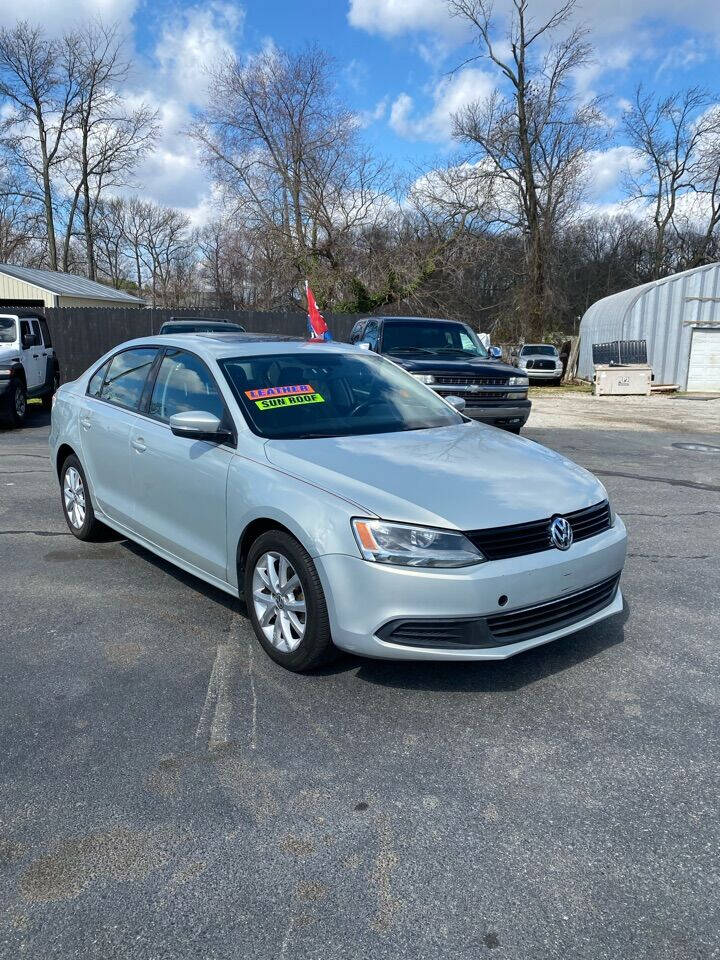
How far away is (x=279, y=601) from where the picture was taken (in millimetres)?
3688

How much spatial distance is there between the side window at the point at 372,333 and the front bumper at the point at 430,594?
8324 mm

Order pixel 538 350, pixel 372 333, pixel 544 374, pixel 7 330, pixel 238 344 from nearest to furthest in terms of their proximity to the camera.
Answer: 1. pixel 238 344
2. pixel 372 333
3. pixel 7 330
4. pixel 544 374
5. pixel 538 350

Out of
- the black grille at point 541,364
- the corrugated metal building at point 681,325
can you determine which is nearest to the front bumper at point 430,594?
the corrugated metal building at point 681,325

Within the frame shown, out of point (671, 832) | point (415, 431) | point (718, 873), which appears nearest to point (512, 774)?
point (671, 832)

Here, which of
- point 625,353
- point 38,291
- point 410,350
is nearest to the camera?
point 410,350

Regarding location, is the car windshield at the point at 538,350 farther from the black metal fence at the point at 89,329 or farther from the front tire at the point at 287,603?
the front tire at the point at 287,603

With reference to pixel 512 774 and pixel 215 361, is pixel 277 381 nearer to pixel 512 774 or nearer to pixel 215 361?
pixel 215 361

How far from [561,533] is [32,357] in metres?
13.0

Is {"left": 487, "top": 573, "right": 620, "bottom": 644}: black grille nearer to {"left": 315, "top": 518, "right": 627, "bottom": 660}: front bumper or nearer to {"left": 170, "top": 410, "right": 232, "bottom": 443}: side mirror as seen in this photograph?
{"left": 315, "top": 518, "right": 627, "bottom": 660}: front bumper

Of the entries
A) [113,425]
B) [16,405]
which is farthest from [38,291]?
[113,425]

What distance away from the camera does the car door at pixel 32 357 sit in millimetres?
13742

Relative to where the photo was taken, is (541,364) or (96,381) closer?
(96,381)

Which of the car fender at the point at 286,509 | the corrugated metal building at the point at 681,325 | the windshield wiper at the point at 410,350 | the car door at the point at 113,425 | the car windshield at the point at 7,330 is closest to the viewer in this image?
the car fender at the point at 286,509

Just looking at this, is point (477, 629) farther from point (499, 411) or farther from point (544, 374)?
point (544, 374)
